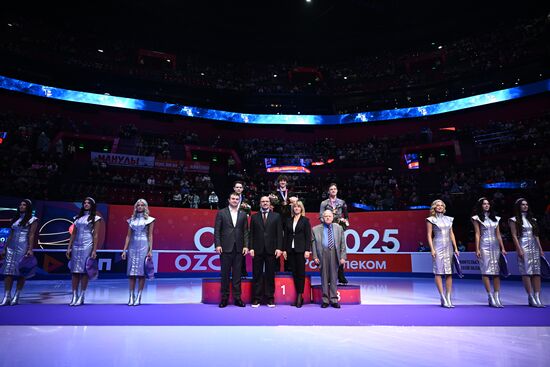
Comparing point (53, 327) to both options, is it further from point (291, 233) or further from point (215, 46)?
point (215, 46)

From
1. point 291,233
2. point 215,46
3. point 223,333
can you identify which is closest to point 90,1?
point 215,46

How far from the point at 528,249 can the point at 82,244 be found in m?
7.90

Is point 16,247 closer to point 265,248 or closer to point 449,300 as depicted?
point 265,248

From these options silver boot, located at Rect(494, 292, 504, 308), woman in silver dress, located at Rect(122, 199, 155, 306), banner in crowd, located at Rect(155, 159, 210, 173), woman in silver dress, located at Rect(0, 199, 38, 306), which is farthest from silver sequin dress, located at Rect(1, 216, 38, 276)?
banner in crowd, located at Rect(155, 159, 210, 173)

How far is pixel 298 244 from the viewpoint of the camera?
6.29m

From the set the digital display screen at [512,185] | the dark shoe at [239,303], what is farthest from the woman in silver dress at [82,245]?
the digital display screen at [512,185]

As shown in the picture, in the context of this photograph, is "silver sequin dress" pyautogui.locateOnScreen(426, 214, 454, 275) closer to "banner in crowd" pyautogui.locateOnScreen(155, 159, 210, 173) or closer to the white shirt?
the white shirt

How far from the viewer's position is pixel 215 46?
28.5 meters

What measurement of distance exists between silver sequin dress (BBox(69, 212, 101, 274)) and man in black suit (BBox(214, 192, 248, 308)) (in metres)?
2.28

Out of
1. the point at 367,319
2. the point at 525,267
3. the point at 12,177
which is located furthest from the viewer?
the point at 12,177

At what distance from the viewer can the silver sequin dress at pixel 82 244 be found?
20.2ft

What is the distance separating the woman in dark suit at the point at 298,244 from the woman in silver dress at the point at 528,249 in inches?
145

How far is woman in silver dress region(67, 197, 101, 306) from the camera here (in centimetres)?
614

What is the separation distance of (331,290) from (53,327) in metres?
4.13
